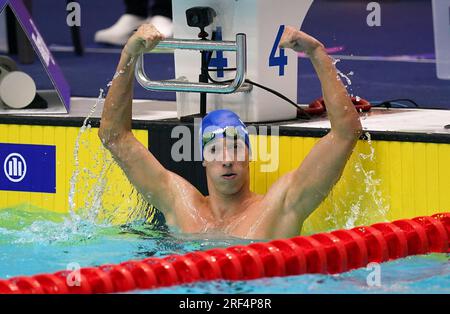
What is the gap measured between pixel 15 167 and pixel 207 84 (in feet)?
3.38

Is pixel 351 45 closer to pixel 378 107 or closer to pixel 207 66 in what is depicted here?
pixel 378 107

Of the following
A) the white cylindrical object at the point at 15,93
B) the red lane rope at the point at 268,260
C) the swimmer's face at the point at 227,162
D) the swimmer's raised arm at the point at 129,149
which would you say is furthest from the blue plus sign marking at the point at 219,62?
the red lane rope at the point at 268,260

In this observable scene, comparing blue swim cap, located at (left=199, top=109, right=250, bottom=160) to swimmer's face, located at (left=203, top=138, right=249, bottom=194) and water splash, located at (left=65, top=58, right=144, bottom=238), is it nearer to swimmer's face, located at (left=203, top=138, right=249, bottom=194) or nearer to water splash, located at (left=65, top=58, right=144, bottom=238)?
swimmer's face, located at (left=203, top=138, right=249, bottom=194)

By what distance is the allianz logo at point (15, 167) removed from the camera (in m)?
4.87

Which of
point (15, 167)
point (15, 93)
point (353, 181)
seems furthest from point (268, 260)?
point (15, 93)

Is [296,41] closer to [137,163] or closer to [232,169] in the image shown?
[232,169]

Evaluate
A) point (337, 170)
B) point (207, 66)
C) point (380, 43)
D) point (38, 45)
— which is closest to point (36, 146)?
point (38, 45)

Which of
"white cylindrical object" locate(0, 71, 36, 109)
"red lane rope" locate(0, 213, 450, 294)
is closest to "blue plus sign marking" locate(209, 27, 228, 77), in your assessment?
"white cylindrical object" locate(0, 71, 36, 109)

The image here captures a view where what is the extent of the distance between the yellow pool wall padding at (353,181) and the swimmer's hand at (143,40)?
0.62 metres

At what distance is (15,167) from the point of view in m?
4.88

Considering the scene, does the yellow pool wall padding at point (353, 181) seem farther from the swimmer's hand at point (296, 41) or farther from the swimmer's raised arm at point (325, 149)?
the swimmer's hand at point (296, 41)

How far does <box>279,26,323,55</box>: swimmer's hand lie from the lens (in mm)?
3795

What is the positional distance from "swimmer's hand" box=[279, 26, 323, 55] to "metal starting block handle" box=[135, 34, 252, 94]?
1.11 ft

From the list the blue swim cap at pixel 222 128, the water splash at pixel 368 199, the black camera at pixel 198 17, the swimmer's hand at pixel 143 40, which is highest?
the black camera at pixel 198 17
